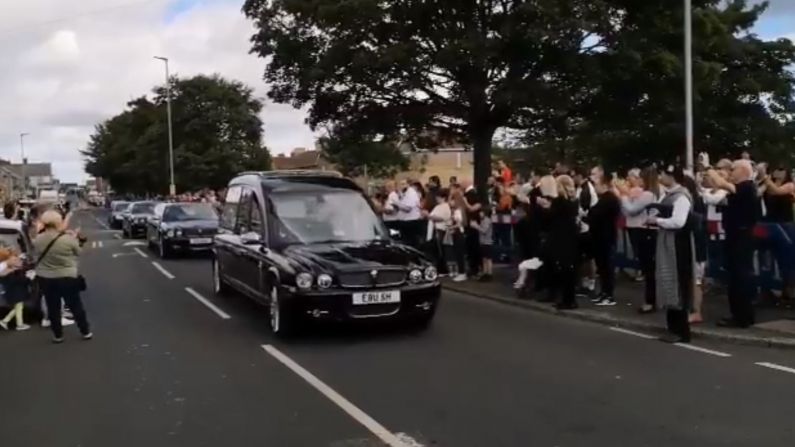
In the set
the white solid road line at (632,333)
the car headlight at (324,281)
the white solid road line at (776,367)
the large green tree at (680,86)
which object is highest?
the large green tree at (680,86)

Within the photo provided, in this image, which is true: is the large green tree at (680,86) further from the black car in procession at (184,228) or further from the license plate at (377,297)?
the license plate at (377,297)

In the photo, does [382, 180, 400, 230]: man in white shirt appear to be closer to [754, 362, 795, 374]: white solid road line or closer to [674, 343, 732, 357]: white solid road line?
[674, 343, 732, 357]: white solid road line

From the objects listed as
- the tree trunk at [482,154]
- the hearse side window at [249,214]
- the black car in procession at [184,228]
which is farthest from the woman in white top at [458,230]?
the black car in procession at [184,228]

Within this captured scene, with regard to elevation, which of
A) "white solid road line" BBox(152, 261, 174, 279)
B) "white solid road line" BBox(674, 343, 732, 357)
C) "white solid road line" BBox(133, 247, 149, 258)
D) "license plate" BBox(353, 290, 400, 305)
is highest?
"license plate" BBox(353, 290, 400, 305)

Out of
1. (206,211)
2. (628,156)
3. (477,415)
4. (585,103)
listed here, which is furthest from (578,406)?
(628,156)

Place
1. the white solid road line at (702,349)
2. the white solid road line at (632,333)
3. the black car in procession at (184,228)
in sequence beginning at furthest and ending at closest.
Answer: the black car in procession at (184,228) → the white solid road line at (632,333) → the white solid road line at (702,349)

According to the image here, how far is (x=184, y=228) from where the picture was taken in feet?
79.7

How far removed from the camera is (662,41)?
73.2ft

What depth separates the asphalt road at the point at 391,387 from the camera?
259 inches

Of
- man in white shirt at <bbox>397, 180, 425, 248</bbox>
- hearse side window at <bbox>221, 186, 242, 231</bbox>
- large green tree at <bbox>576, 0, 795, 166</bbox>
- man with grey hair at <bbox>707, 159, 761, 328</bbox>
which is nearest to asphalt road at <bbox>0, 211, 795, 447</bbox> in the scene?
man with grey hair at <bbox>707, 159, 761, 328</bbox>

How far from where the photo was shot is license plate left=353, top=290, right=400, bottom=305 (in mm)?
10188

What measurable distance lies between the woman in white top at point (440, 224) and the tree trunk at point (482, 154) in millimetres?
5610

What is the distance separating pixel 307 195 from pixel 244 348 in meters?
2.53

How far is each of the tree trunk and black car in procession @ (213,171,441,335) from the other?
10.6 meters
